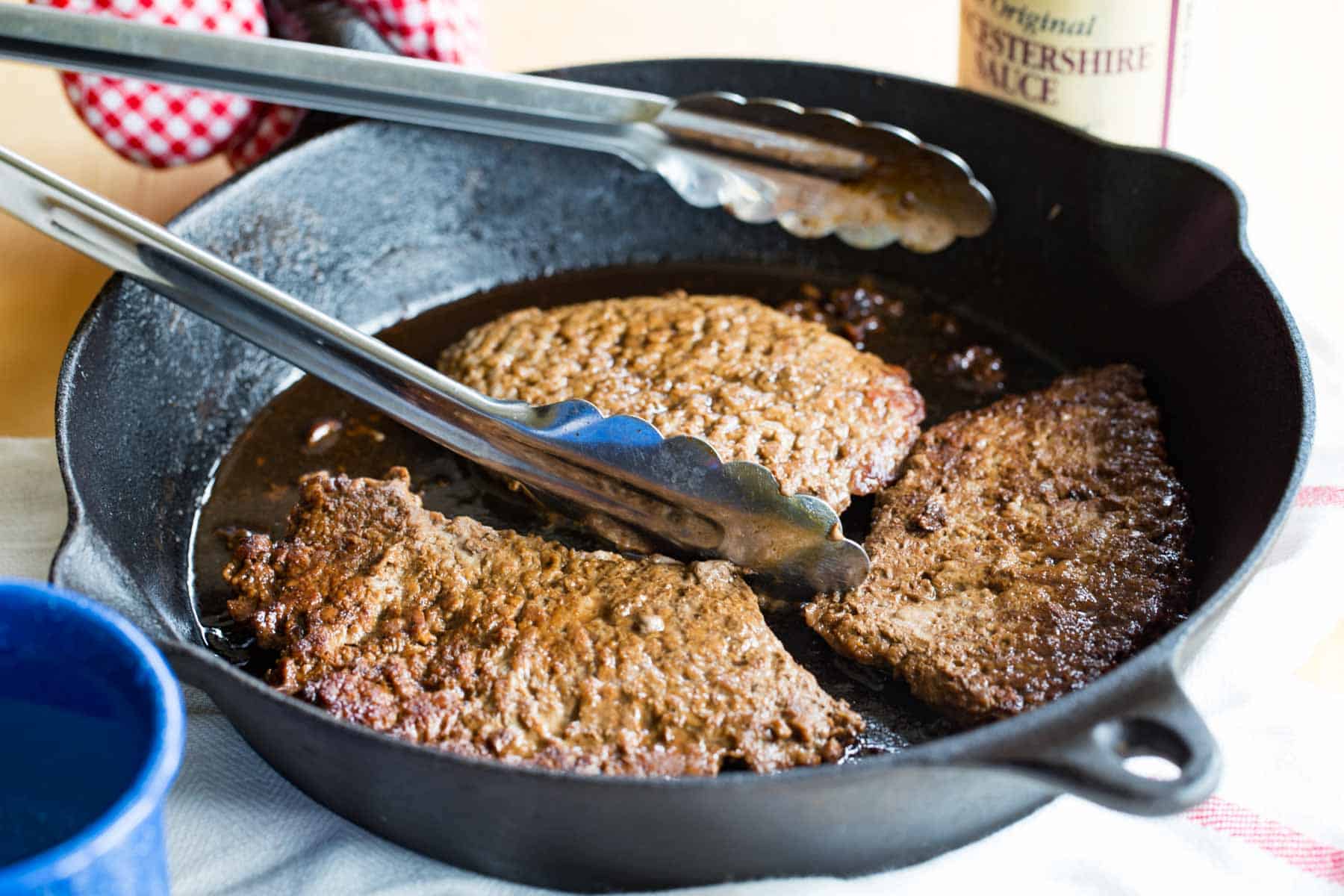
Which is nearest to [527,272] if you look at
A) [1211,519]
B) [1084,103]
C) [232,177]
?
[232,177]

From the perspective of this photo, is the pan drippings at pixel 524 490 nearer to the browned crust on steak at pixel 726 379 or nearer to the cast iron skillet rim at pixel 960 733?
the browned crust on steak at pixel 726 379

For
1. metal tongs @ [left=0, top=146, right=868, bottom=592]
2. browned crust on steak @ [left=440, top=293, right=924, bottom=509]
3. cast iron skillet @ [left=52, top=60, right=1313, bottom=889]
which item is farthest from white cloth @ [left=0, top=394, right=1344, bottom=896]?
browned crust on steak @ [left=440, top=293, right=924, bottom=509]

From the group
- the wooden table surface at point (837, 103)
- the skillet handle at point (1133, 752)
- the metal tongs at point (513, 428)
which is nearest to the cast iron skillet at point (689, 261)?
the skillet handle at point (1133, 752)

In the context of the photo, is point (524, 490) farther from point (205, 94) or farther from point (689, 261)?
point (205, 94)

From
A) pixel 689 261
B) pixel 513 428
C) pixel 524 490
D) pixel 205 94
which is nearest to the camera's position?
pixel 513 428

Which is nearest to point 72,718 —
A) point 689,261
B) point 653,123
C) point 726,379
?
point 726,379

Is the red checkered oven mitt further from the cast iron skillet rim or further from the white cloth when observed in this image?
the white cloth

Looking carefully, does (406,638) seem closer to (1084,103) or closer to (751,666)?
(751,666)
